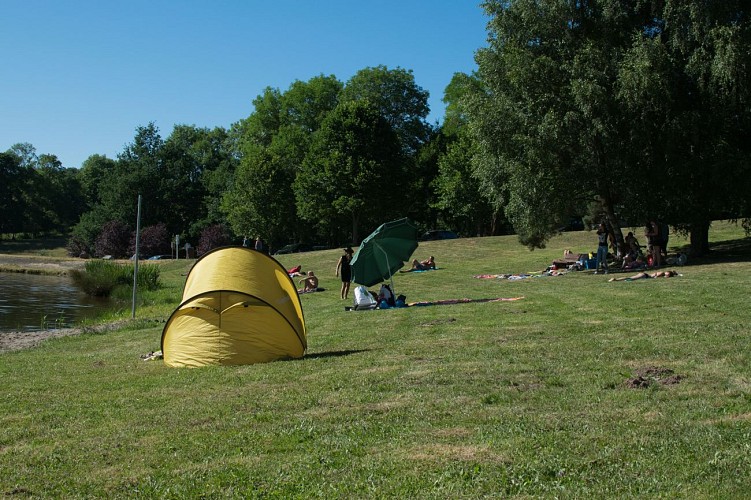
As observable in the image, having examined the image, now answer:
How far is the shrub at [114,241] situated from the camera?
76.1 meters

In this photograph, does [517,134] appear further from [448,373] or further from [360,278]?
[448,373]

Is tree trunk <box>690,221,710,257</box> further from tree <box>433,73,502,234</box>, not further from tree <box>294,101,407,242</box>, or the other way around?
tree <box>294,101,407,242</box>

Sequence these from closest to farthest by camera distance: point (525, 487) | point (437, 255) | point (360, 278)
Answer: point (525, 487), point (360, 278), point (437, 255)

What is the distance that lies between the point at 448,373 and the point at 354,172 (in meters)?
50.1

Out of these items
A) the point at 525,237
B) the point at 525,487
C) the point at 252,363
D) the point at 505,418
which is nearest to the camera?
the point at 525,487

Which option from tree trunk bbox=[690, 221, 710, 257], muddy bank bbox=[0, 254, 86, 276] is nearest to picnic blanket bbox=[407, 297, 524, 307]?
tree trunk bbox=[690, 221, 710, 257]

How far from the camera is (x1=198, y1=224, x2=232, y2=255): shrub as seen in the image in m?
75.1

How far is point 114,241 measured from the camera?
250ft

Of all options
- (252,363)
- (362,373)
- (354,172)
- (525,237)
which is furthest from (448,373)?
(354,172)

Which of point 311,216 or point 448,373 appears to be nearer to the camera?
point 448,373

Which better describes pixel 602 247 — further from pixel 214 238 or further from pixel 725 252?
pixel 214 238

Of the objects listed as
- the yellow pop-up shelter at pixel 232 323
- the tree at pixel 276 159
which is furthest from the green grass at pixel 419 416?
the tree at pixel 276 159

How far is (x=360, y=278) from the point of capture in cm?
2122

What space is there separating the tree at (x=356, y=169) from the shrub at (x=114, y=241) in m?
25.0
